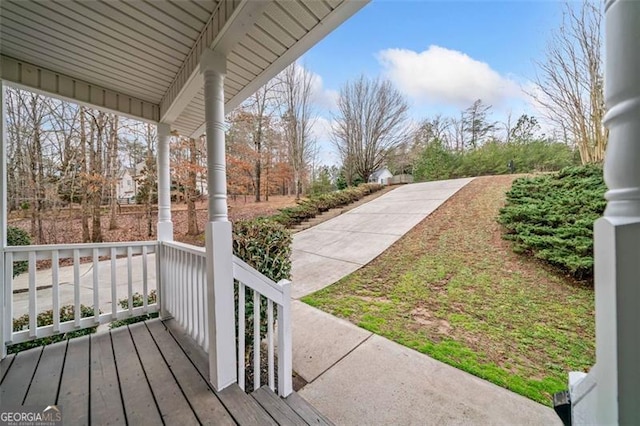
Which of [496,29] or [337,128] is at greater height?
[337,128]

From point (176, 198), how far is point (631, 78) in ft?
30.7

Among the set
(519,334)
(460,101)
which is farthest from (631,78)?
(460,101)

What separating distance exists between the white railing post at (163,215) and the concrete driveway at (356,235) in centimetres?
172

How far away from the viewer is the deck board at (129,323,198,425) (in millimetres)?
1470

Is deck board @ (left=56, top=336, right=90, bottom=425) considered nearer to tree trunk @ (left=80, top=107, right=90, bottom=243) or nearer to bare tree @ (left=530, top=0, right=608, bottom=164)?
tree trunk @ (left=80, top=107, right=90, bottom=243)

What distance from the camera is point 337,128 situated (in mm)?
13938

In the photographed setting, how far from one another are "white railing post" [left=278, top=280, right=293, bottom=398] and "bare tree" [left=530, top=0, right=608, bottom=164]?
6.73 meters

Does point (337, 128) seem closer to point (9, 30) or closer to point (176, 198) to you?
point (176, 198)

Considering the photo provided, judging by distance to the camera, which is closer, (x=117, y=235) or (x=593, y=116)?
(x=593, y=116)

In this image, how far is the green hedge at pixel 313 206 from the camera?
312 inches

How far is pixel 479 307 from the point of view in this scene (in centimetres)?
325

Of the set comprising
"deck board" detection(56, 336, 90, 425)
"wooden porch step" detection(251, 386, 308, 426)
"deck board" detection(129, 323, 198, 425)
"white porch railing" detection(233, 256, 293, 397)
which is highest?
"white porch railing" detection(233, 256, 293, 397)

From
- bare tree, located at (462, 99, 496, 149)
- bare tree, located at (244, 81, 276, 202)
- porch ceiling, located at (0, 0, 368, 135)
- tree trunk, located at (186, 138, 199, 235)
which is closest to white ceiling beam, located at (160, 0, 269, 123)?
porch ceiling, located at (0, 0, 368, 135)

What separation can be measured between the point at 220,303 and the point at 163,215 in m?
1.92
